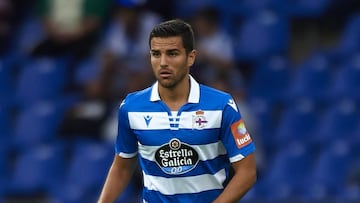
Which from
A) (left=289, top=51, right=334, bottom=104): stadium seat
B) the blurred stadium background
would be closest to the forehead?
the blurred stadium background

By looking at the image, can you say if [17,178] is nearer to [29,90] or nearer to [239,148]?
[29,90]

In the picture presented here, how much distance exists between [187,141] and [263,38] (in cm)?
558

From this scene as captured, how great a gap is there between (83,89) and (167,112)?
5879 mm

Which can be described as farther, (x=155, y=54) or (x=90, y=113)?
(x=90, y=113)

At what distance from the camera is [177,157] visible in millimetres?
6195

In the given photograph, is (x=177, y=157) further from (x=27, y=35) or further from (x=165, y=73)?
(x=27, y=35)

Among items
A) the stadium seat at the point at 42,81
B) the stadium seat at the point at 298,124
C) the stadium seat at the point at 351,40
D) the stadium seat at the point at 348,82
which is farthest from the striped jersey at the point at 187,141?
the stadium seat at the point at 42,81

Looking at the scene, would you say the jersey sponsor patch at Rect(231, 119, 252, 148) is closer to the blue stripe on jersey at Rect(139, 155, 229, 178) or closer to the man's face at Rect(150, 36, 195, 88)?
the blue stripe on jersey at Rect(139, 155, 229, 178)

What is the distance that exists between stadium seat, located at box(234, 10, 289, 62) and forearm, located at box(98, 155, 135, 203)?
537 cm

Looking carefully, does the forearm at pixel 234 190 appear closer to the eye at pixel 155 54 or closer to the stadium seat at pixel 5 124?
the eye at pixel 155 54

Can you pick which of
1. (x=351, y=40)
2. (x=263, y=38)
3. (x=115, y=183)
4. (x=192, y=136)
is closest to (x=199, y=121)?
(x=192, y=136)

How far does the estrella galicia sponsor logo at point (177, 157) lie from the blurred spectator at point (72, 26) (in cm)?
614

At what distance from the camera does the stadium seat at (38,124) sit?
1192cm

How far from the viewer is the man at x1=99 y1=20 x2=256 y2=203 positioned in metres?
6.12
